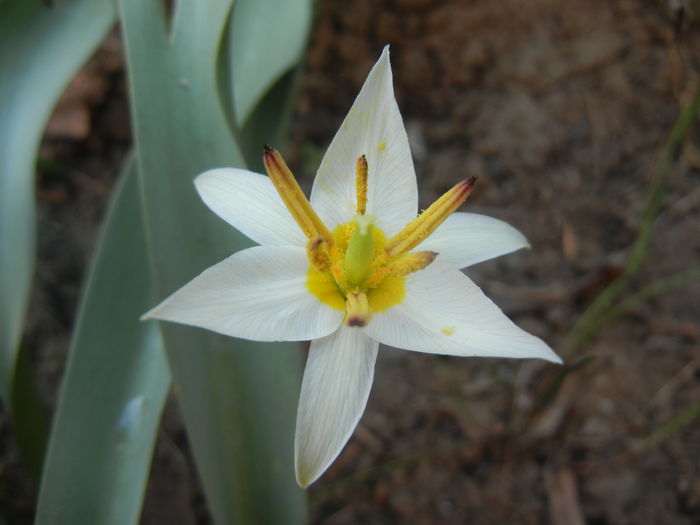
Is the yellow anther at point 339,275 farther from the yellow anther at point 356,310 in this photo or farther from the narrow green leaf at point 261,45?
the narrow green leaf at point 261,45

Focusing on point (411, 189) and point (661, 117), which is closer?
point (411, 189)

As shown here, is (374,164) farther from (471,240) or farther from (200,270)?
(200,270)

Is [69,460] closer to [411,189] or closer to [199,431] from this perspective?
[199,431]

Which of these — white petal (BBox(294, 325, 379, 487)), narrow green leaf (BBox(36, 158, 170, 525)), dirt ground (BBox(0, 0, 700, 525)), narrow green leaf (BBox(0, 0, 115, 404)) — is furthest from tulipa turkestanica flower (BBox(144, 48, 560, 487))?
dirt ground (BBox(0, 0, 700, 525))

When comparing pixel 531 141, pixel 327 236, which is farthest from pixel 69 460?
pixel 531 141

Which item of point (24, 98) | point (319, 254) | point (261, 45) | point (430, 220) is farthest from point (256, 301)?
point (24, 98)

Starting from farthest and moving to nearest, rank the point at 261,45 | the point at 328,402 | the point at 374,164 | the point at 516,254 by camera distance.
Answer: the point at 516,254 < the point at 261,45 < the point at 374,164 < the point at 328,402
